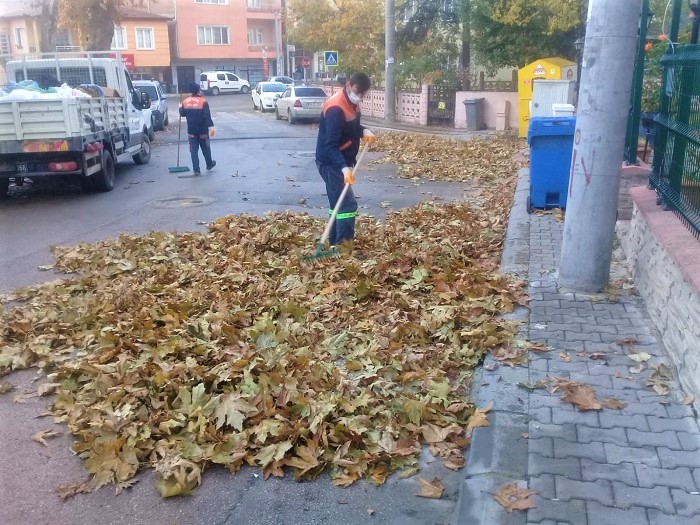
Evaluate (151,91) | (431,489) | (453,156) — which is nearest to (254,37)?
(151,91)

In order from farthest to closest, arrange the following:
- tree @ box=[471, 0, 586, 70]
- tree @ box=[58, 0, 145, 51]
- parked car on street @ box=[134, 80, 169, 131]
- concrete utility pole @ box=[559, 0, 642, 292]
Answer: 1. tree @ box=[58, 0, 145, 51]
2. parked car on street @ box=[134, 80, 169, 131]
3. tree @ box=[471, 0, 586, 70]
4. concrete utility pole @ box=[559, 0, 642, 292]

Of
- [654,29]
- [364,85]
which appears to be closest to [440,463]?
[364,85]

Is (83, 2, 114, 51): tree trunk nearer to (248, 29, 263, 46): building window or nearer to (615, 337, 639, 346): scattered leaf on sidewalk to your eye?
(615, 337, 639, 346): scattered leaf on sidewalk

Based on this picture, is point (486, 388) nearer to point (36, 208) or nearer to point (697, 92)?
point (697, 92)

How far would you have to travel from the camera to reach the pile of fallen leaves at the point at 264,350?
3844 millimetres

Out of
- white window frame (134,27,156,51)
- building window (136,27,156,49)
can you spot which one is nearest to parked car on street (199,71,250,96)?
white window frame (134,27,156,51)

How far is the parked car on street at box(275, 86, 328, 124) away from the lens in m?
27.8

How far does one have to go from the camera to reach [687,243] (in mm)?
4773

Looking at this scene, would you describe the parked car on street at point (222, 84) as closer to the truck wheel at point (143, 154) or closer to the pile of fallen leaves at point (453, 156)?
the pile of fallen leaves at point (453, 156)

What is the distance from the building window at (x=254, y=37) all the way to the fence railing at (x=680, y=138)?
6181 centimetres

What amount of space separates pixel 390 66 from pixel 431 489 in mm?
24983

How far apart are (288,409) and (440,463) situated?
938 mm

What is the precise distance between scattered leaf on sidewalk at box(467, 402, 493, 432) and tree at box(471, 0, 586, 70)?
751 inches

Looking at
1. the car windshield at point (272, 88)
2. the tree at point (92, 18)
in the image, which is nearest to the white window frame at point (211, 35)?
the car windshield at point (272, 88)
